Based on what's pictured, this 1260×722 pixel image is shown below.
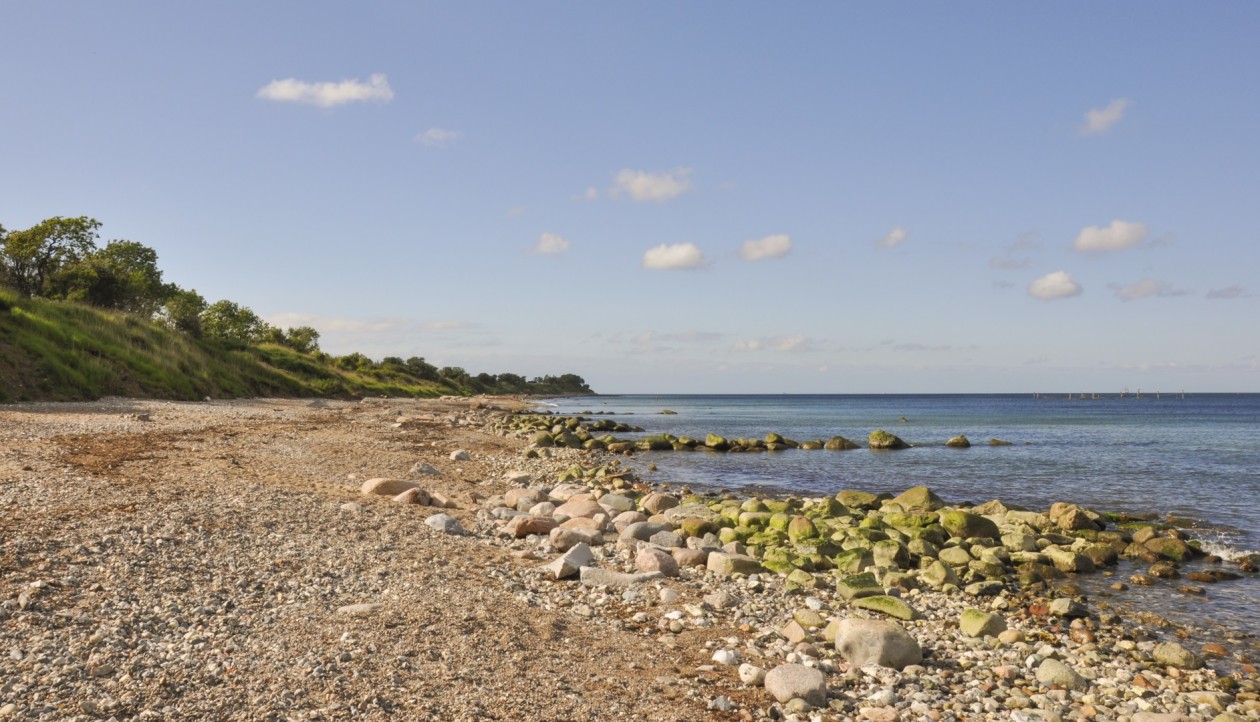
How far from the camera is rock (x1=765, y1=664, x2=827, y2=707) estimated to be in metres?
5.94

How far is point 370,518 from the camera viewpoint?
11.3 metres

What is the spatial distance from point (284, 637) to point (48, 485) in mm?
7139

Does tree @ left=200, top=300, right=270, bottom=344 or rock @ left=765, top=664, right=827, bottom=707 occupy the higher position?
tree @ left=200, top=300, right=270, bottom=344

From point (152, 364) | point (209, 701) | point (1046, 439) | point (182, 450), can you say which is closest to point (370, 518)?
point (209, 701)

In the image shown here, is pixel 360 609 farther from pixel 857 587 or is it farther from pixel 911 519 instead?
pixel 911 519

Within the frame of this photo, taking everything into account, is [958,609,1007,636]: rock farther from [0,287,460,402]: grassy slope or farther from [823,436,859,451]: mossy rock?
[0,287,460,402]: grassy slope

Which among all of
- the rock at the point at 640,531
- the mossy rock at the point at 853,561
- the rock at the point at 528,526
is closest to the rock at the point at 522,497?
the rock at the point at 528,526

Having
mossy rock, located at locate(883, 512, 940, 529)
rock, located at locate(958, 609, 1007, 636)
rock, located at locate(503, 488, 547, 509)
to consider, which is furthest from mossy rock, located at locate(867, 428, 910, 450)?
rock, located at locate(958, 609, 1007, 636)

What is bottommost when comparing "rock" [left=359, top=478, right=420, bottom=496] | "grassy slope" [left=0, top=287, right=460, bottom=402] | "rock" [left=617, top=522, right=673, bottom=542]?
"rock" [left=617, top=522, right=673, bottom=542]

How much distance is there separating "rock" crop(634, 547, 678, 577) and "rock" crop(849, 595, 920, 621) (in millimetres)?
2391

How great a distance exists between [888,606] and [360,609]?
6.04m

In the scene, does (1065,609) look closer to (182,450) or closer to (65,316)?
(182,450)

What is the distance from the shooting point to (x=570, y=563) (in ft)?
31.0

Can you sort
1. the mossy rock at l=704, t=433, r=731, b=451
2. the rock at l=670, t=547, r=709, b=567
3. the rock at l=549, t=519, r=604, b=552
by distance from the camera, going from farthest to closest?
1. the mossy rock at l=704, t=433, r=731, b=451
2. the rock at l=549, t=519, r=604, b=552
3. the rock at l=670, t=547, r=709, b=567
